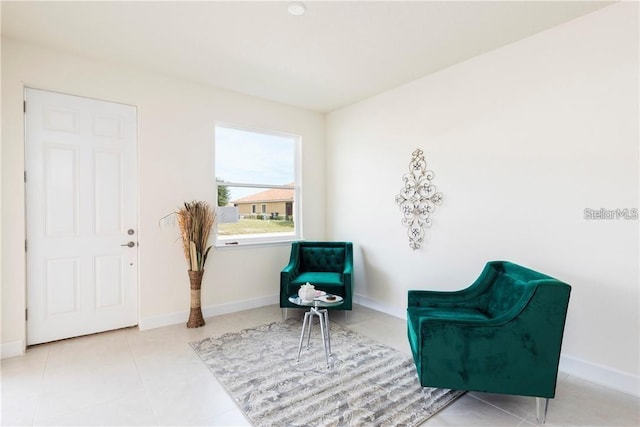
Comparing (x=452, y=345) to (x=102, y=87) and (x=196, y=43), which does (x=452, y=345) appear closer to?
(x=196, y=43)

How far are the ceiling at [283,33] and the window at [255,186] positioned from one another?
93 cm

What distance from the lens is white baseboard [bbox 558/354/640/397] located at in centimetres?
229

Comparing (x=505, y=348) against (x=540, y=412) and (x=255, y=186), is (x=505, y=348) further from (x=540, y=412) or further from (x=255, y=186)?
(x=255, y=186)

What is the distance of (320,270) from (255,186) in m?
1.47

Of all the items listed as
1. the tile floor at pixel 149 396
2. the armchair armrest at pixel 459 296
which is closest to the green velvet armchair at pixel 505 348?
the tile floor at pixel 149 396

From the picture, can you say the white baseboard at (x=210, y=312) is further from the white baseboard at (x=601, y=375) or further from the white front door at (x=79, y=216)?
the white baseboard at (x=601, y=375)

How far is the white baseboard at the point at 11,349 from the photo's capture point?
2.76 metres

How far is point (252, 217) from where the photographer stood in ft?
14.3

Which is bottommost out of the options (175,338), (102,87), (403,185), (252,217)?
(175,338)

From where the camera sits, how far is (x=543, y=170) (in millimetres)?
2721

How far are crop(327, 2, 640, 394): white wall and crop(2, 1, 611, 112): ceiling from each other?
0.30 m

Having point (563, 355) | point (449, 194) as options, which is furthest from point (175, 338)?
point (563, 355)

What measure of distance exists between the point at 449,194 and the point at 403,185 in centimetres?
61

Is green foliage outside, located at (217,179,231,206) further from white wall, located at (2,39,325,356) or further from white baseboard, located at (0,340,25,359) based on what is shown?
white baseboard, located at (0,340,25,359)
